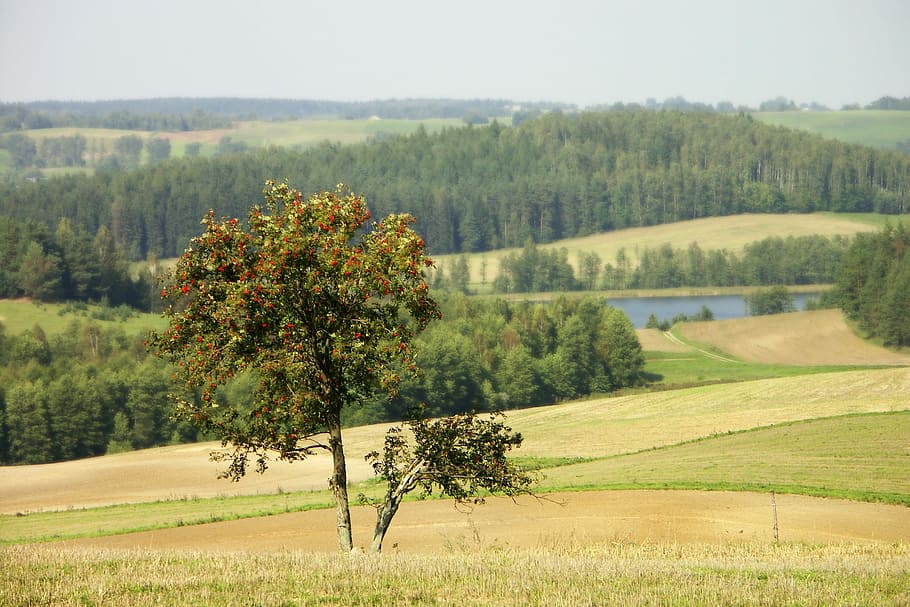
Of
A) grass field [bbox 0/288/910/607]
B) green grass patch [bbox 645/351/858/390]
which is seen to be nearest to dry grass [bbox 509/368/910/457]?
grass field [bbox 0/288/910/607]

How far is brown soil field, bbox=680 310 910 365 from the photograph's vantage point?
112188 millimetres

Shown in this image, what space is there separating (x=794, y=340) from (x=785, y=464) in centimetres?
8129

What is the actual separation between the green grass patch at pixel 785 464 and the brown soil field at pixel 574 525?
1.73 meters

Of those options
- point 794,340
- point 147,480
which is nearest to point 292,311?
point 147,480

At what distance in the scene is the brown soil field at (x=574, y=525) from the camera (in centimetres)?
3027

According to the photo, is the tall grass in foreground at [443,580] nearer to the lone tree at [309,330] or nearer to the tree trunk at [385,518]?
the tree trunk at [385,518]

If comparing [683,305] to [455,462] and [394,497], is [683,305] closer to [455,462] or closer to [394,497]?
[455,462]

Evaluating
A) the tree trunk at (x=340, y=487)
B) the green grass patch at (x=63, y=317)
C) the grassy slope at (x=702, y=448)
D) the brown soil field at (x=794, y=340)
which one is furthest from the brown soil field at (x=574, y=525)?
the green grass patch at (x=63, y=317)

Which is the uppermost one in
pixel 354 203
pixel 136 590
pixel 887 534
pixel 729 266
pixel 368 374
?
pixel 354 203

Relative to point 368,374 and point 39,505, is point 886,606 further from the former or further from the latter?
point 39,505

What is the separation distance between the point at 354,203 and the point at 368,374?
3.92 metres

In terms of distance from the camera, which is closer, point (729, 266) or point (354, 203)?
point (354, 203)

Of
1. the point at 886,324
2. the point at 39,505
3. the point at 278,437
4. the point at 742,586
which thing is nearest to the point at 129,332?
the point at 39,505

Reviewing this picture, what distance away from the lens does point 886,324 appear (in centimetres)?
11556
